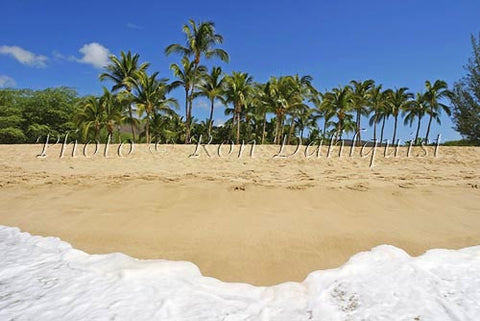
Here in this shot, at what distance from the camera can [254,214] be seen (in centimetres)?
455

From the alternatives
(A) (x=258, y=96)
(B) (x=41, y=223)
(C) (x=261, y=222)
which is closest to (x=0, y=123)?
(A) (x=258, y=96)

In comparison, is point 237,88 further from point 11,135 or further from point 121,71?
point 11,135

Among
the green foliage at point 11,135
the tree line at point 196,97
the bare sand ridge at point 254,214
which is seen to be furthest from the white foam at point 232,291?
the green foliage at point 11,135

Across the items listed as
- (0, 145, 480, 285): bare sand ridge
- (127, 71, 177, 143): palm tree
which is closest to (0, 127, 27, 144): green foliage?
(127, 71, 177, 143): palm tree

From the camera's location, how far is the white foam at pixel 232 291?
2.26 metres

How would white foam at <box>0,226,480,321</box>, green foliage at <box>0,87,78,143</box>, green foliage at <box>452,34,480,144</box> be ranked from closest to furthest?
1. white foam at <box>0,226,480,321</box>
2. green foliage at <box>452,34,480,144</box>
3. green foliage at <box>0,87,78,143</box>

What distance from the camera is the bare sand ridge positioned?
11.1 ft

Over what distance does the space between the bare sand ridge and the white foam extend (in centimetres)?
25

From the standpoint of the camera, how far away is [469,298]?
2312 millimetres

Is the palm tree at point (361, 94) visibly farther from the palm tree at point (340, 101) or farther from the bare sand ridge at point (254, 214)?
the bare sand ridge at point (254, 214)

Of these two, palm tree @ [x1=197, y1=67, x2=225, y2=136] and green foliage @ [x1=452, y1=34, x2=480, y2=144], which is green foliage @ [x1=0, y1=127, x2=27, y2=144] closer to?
palm tree @ [x1=197, y1=67, x2=225, y2=136]

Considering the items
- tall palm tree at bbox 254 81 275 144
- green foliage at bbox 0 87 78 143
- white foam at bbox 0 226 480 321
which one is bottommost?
white foam at bbox 0 226 480 321

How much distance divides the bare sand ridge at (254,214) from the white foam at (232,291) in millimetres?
249

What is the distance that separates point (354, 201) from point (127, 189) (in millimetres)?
4272
